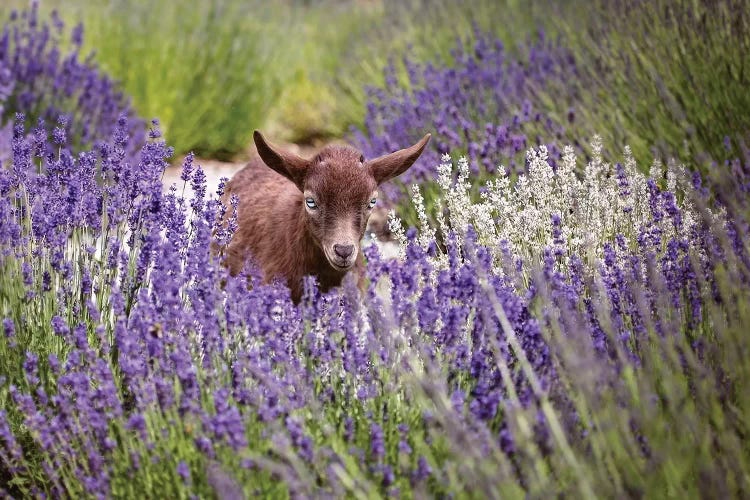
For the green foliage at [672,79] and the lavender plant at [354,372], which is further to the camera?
the green foliage at [672,79]

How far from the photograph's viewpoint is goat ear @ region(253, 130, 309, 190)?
149 inches

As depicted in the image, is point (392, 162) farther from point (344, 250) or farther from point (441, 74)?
point (441, 74)

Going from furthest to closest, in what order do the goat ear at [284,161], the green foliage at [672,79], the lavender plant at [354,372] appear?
the green foliage at [672,79]
the goat ear at [284,161]
the lavender plant at [354,372]

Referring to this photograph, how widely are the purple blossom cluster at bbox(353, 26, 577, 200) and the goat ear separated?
3.85 feet

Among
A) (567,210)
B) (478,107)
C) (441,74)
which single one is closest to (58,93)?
(441,74)

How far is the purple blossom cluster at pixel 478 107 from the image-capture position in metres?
5.09

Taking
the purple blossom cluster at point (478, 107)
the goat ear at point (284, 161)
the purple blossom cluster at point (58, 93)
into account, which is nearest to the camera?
the goat ear at point (284, 161)

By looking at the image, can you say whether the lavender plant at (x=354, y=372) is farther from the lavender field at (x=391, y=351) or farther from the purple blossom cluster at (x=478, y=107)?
the purple blossom cluster at (x=478, y=107)

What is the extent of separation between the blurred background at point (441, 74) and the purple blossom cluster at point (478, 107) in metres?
0.02

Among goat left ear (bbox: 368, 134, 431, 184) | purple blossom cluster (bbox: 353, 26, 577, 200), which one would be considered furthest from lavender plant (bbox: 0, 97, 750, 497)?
purple blossom cluster (bbox: 353, 26, 577, 200)

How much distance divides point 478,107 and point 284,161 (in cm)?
241

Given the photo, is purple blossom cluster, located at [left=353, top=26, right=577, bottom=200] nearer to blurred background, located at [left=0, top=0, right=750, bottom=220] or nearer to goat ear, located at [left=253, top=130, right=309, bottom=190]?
blurred background, located at [left=0, top=0, right=750, bottom=220]

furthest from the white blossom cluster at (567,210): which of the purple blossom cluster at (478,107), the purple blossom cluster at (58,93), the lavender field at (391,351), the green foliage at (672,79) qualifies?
the purple blossom cluster at (58,93)

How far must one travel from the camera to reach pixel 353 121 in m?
8.06
